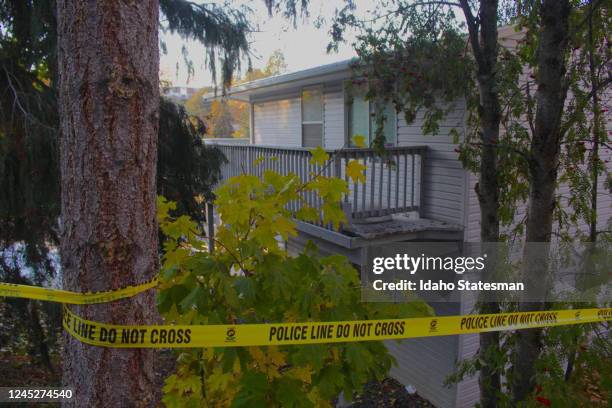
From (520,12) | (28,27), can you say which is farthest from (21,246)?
(520,12)

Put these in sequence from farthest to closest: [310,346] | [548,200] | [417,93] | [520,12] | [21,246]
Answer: [21,246]
[417,93]
[520,12]
[548,200]
[310,346]

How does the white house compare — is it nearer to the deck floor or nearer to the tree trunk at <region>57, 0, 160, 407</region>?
the deck floor

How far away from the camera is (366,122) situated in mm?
8359

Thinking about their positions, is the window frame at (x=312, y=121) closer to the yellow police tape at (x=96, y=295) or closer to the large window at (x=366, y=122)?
the large window at (x=366, y=122)

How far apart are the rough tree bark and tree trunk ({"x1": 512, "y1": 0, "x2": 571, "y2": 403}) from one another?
58cm

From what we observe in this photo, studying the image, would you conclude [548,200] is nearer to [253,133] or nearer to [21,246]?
[21,246]

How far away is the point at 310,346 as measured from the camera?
2.04m

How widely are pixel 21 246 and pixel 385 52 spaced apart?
513cm

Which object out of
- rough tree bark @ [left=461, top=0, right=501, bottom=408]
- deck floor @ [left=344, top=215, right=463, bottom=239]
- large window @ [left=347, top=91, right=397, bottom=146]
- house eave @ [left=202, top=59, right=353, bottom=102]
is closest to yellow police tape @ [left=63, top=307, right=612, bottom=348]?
rough tree bark @ [left=461, top=0, right=501, bottom=408]

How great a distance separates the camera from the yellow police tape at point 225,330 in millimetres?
1677

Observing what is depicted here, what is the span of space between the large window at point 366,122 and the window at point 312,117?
131 centimetres

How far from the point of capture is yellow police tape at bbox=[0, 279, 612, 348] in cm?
168

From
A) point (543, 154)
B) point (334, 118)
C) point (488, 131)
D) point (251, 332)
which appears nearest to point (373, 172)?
point (488, 131)

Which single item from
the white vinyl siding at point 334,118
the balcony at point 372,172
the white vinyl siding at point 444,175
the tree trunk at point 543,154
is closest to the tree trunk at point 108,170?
the tree trunk at point 543,154
